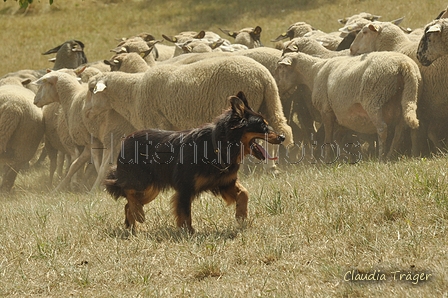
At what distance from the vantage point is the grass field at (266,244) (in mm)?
4418

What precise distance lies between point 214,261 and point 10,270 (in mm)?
1446

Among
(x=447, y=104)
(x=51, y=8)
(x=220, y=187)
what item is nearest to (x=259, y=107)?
(x=447, y=104)

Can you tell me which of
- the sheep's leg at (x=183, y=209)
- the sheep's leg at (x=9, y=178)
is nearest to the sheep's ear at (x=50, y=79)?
the sheep's leg at (x=9, y=178)

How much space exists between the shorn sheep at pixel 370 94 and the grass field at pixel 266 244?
157 cm

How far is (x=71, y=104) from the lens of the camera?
11477 millimetres

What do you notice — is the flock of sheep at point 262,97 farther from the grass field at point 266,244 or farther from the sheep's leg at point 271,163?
the grass field at point 266,244

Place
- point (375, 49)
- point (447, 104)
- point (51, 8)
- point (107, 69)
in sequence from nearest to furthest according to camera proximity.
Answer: point (447, 104), point (375, 49), point (107, 69), point (51, 8)

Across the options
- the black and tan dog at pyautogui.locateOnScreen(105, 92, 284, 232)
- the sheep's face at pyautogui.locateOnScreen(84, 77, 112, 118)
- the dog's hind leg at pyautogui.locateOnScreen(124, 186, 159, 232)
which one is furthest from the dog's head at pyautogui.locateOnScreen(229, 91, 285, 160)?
the sheep's face at pyautogui.locateOnScreen(84, 77, 112, 118)

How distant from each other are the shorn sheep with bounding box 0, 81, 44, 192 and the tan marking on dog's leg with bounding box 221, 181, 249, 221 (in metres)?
6.41

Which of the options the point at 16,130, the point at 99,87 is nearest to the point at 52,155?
the point at 16,130

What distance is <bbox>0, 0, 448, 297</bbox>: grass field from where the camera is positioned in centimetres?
442

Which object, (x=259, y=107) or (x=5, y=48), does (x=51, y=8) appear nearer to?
(x=5, y=48)

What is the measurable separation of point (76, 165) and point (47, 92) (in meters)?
1.20

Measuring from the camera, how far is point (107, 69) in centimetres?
1349
